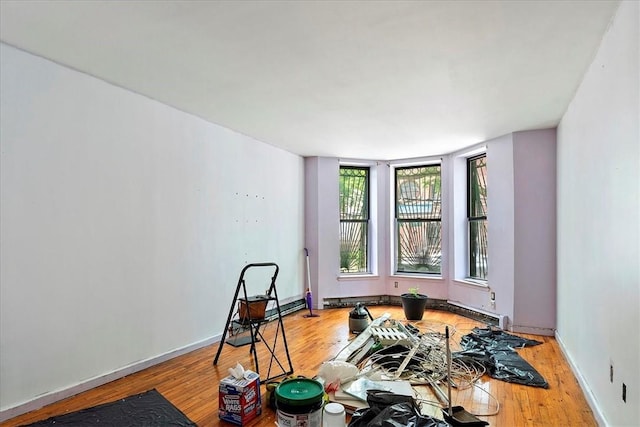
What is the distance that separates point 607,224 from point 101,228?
3672 mm

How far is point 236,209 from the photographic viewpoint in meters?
4.60

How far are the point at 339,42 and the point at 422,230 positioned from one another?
4.39 metres

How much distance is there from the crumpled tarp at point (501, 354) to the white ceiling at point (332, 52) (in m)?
2.44

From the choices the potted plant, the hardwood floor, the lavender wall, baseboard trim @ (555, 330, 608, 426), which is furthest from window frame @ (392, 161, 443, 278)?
baseboard trim @ (555, 330, 608, 426)

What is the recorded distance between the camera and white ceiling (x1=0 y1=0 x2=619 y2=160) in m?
2.07

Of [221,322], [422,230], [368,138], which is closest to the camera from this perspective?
[221,322]

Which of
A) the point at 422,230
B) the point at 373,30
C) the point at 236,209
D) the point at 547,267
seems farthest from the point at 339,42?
the point at 422,230

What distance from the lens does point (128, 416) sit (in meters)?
2.51

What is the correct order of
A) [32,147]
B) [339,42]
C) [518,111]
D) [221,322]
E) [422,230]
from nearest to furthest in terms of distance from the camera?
[339,42], [32,147], [518,111], [221,322], [422,230]

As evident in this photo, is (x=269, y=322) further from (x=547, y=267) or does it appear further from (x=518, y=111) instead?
(x=518, y=111)

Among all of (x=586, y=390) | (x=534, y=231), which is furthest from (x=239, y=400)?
(x=534, y=231)

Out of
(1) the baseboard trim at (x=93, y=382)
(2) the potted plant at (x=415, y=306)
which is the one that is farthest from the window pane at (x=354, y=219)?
(1) the baseboard trim at (x=93, y=382)

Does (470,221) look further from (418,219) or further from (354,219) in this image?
(354,219)

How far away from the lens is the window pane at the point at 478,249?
5371 millimetres
